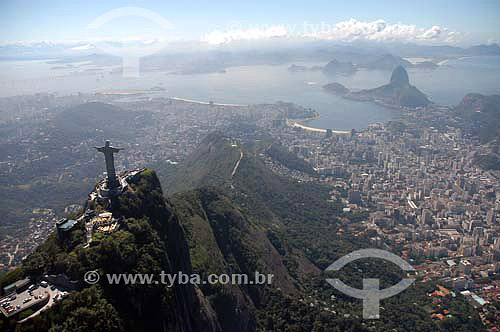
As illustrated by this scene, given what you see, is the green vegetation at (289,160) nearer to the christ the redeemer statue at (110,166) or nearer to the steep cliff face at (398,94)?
the christ the redeemer statue at (110,166)

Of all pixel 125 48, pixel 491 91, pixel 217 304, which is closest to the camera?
pixel 217 304

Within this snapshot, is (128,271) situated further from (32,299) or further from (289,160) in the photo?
(289,160)

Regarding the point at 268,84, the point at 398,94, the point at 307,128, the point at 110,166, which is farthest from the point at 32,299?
the point at 268,84

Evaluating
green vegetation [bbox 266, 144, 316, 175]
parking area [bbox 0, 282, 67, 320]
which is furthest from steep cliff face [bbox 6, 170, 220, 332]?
green vegetation [bbox 266, 144, 316, 175]

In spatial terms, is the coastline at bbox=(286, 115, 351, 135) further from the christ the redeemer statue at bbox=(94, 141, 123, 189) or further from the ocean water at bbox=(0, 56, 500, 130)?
the christ the redeemer statue at bbox=(94, 141, 123, 189)

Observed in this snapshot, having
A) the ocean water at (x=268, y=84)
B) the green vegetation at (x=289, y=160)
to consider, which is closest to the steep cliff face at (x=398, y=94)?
the ocean water at (x=268, y=84)

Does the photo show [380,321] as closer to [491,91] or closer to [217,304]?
[217,304]

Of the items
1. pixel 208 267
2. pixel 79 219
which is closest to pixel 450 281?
pixel 208 267
